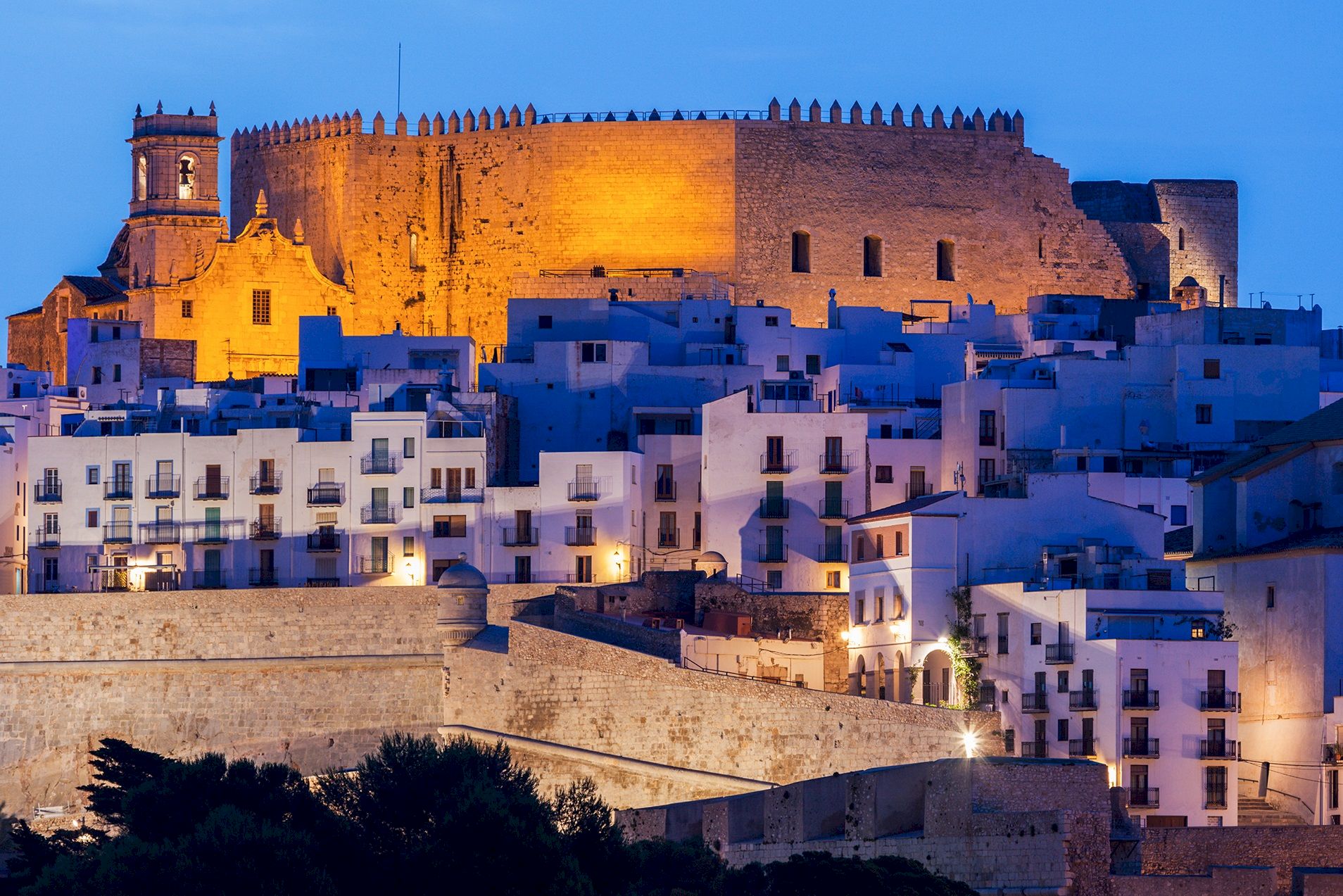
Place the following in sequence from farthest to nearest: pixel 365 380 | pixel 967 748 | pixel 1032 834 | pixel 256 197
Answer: pixel 256 197
pixel 365 380
pixel 967 748
pixel 1032 834

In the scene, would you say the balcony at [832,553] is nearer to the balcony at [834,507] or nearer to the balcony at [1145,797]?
the balcony at [834,507]

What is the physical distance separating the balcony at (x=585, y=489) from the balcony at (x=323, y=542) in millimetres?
3984

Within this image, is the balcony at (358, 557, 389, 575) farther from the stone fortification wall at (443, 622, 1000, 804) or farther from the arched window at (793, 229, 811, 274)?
the arched window at (793, 229, 811, 274)

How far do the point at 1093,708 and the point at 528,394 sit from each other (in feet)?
57.4

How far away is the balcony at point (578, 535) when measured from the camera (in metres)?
49.9

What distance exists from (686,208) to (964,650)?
20.7m

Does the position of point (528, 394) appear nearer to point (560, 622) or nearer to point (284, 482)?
point (284, 482)

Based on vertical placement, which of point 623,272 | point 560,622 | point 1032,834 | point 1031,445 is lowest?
point 1032,834

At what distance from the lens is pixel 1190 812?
130 feet

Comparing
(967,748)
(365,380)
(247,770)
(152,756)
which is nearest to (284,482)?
(365,380)

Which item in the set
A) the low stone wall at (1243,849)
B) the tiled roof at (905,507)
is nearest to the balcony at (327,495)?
the tiled roof at (905,507)

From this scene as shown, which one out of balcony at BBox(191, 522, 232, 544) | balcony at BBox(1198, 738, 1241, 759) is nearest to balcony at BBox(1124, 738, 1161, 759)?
balcony at BBox(1198, 738, 1241, 759)

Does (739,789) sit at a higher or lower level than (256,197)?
lower

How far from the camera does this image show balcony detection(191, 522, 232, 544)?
167 feet
